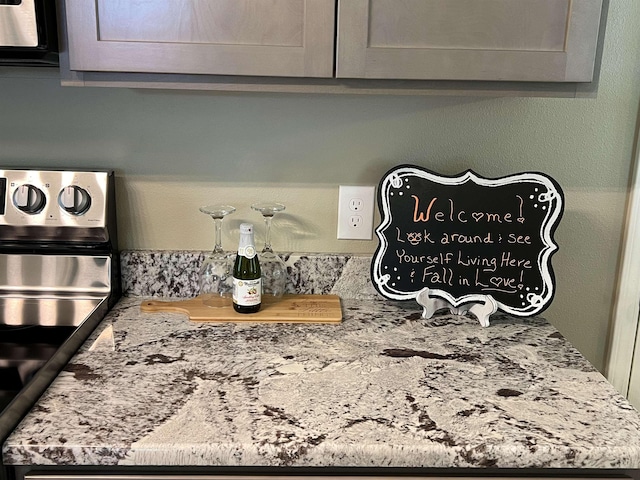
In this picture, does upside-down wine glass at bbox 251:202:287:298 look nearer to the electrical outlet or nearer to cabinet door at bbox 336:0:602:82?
the electrical outlet

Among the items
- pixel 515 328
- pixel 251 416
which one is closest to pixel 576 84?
pixel 515 328

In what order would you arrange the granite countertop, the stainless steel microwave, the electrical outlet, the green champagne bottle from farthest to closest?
the electrical outlet, the green champagne bottle, the stainless steel microwave, the granite countertop

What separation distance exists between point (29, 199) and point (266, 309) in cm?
56

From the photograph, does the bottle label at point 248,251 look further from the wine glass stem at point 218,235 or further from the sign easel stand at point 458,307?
the sign easel stand at point 458,307

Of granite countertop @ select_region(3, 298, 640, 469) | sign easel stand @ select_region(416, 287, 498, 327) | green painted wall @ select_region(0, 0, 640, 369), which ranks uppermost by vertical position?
green painted wall @ select_region(0, 0, 640, 369)

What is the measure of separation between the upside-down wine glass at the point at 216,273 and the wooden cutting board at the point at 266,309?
0.01 meters

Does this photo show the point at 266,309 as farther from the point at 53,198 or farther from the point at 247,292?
the point at 53,198

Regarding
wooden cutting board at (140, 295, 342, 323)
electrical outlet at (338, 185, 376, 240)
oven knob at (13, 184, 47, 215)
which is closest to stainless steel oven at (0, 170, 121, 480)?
oven knob at (13, 184, 47, 215)

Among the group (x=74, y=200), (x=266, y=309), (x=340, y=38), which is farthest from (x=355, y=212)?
(x=74, y=200)

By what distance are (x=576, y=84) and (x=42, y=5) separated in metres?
0.90

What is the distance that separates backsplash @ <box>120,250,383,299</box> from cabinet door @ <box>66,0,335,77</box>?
1.64ft

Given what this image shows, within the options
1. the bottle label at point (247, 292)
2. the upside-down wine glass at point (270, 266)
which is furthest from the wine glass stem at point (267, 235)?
the bottle label at point (247, 292)

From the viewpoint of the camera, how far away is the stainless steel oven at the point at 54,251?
1.28m

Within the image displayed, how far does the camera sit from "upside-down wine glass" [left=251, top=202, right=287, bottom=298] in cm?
133
